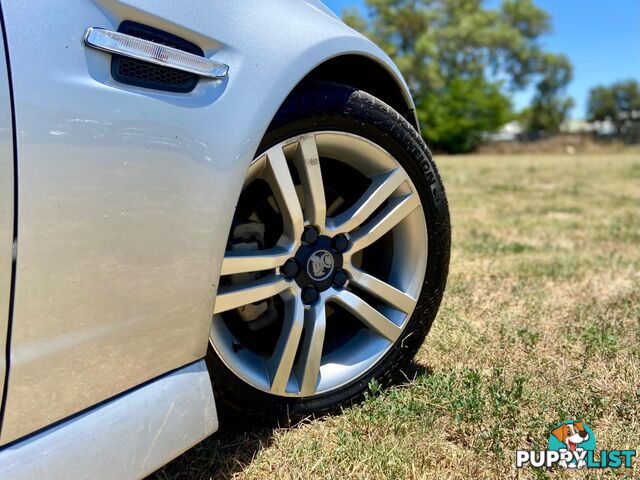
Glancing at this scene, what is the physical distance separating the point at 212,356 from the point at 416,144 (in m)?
0.93

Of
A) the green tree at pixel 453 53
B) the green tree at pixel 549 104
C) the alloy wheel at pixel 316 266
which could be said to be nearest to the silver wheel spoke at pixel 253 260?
the alloy wheel at pixel 316 266

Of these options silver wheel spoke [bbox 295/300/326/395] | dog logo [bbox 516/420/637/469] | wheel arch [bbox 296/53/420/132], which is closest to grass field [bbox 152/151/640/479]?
dog logo [bbox 516/420/637/469]

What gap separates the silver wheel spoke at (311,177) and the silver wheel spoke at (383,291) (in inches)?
8.5

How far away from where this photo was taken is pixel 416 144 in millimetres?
1916

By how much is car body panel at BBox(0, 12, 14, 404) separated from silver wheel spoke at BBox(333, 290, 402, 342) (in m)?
0.92

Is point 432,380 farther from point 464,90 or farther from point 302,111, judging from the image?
point 464,90

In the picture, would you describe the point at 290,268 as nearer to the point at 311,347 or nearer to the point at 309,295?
the point at 309,295

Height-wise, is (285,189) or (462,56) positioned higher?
(462,56)

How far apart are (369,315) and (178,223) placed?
74 cm

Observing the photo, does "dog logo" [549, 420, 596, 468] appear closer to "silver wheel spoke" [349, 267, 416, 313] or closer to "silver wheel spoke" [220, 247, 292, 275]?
"silver wheel spoke" [349, 267, 416, 313]

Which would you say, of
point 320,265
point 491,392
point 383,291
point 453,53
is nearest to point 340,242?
point 320,265

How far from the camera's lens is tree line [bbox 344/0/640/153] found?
34344 mm

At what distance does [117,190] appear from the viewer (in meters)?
1.22

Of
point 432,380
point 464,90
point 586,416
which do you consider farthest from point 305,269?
point 464,90
